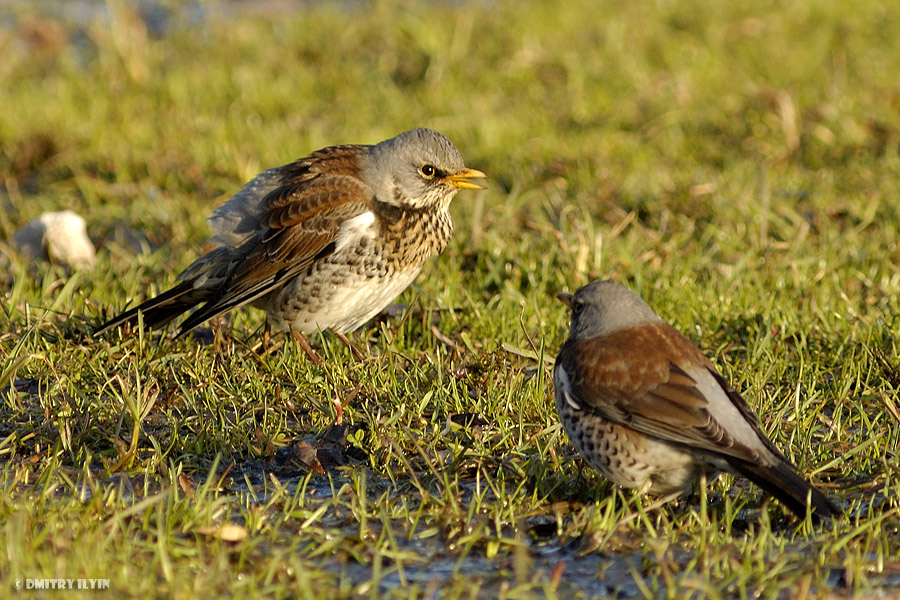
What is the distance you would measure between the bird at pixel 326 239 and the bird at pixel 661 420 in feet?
5.29

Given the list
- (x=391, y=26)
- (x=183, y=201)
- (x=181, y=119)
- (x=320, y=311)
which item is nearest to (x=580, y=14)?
(x=391, y=26)

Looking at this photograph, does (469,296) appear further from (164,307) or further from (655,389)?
(655,389)

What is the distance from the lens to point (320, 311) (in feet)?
19.4

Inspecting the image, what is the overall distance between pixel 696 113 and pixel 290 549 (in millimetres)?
6610

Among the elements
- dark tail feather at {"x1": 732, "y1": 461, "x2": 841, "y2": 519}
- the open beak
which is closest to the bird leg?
the open beak

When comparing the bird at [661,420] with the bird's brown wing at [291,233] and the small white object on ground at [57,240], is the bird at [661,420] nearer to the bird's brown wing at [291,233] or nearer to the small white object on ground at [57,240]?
the bird's brown wing at [291,233]

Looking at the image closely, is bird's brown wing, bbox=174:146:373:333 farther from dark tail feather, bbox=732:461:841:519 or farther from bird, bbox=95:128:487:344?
dark tail feather, bbox=732:461:841:519

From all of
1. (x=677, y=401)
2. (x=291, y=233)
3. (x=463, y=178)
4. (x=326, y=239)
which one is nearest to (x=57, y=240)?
(x=291, y=233)

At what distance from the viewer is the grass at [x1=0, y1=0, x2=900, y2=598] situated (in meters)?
3.96

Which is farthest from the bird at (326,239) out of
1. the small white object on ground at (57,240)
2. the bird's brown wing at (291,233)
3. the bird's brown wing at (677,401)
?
the bird's brown wing at (677,401)

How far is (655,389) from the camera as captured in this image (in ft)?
14.1

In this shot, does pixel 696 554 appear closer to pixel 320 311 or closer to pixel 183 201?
pixel 320 311

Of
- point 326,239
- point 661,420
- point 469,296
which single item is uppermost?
point 326,239

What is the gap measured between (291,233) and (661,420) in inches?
99.8
